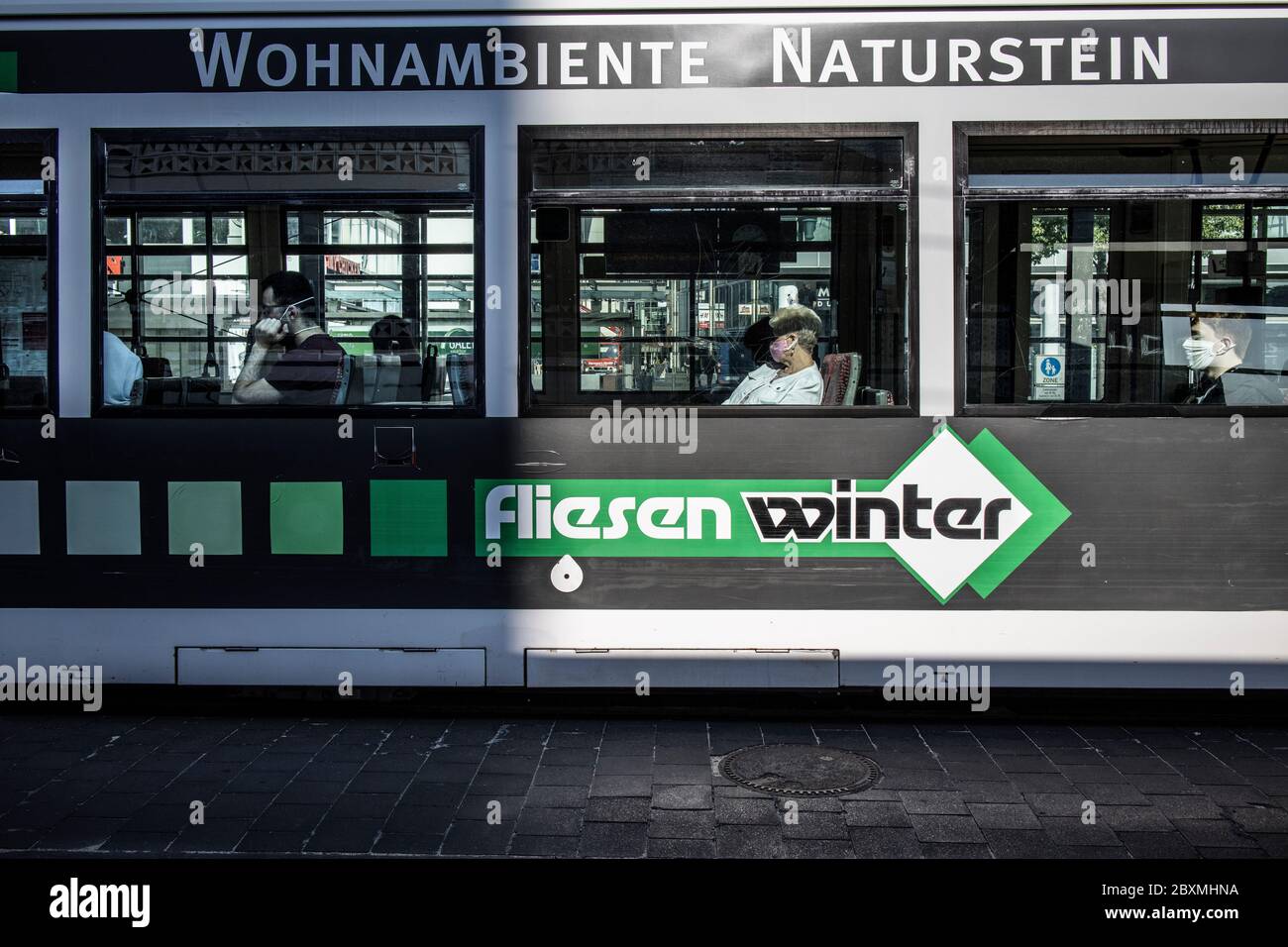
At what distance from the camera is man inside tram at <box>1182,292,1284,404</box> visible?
5.15 meters

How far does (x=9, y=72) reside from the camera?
5242 mm

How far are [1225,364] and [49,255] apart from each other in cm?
526

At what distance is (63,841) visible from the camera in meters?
4.04

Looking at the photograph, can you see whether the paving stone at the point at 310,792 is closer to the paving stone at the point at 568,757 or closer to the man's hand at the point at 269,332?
the paving stone at the point at 568,757

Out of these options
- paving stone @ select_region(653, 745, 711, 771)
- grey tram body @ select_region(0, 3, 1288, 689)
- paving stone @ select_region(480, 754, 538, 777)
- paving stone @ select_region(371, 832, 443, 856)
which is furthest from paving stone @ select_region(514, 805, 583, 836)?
grey tram body @ select_region(0, 3, 1288, 689)

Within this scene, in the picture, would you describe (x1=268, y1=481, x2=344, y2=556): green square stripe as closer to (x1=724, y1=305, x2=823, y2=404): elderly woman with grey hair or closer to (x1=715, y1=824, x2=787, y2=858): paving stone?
(x1=724, y1=305, x2=823, y2=404): elderly woman with grey hair

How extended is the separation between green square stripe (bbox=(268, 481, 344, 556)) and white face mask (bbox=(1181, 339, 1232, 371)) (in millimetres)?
3822

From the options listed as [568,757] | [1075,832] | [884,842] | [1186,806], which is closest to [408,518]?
[568,757]

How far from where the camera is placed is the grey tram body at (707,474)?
202 inches

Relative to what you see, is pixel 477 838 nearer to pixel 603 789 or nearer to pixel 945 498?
pixel 603 789

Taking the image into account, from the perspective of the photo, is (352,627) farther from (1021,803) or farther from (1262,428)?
(1262,428)
